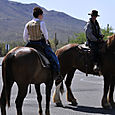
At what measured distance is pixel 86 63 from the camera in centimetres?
1117

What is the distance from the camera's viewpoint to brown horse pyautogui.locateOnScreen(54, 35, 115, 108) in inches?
423

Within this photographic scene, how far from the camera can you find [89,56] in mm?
11117

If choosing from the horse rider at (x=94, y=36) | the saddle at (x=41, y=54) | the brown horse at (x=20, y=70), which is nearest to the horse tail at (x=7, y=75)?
the brown horse at (x=20, y=70)

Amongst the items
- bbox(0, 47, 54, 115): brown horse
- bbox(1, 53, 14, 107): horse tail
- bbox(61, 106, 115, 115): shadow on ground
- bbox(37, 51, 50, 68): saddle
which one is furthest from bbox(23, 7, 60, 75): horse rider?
bbox(61, 106, 115, 115): shadow on ground

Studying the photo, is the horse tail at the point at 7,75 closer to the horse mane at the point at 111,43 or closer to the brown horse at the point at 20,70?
the brown horse at the point at 20,70

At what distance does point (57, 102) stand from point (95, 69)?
159 centimetres

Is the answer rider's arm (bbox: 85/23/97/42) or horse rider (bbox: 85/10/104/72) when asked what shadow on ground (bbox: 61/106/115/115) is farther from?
rider's arm (bbox: 85/23/97/42)

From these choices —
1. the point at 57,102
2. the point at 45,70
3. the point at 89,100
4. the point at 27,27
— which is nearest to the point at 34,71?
the point at 45,70

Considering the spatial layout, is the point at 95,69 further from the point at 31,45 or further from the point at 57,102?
the point at 31,45

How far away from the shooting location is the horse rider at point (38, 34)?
8.59 m

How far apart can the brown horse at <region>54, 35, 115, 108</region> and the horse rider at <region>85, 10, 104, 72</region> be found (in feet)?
0.59

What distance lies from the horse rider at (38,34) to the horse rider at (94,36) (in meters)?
2.35

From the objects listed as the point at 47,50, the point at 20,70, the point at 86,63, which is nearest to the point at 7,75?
the point at 20,70

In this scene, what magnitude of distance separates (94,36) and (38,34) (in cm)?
279
